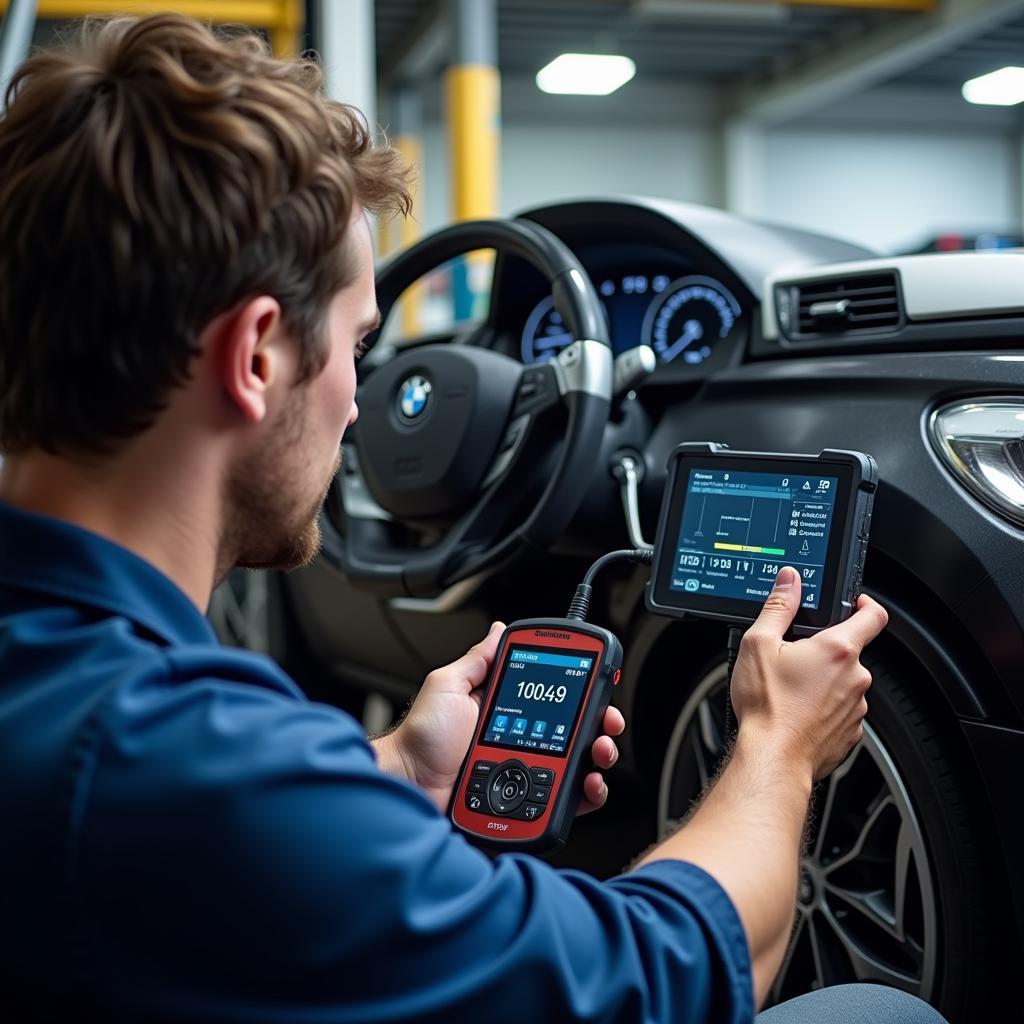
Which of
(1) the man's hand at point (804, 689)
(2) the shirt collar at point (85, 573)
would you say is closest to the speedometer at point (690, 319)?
(1) the man's hand at point (804, 689)

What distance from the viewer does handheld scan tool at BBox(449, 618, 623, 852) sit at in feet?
3.05

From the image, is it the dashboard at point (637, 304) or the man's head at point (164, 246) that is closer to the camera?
the man's head at point (164, 246)

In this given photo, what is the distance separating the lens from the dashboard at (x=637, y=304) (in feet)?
5.63

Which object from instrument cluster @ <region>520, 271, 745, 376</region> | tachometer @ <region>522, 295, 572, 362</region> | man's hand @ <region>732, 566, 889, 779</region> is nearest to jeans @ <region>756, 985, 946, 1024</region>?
man's hand @ <region>732, 566, 889, 779</region>

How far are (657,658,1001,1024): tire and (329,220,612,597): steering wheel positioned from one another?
292 mm

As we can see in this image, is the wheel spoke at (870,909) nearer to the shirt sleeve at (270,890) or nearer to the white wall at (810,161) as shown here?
the shirt sleeve at (270,890)

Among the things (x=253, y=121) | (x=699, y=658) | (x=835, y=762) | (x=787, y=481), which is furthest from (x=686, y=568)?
(x=253, y=121)

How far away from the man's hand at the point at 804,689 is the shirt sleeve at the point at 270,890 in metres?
0.27

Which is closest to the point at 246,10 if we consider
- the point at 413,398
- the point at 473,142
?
the point at 473,142

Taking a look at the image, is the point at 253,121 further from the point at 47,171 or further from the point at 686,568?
the point at 686,568

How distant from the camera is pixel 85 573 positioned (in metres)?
0.62

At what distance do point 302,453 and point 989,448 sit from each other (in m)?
0.66

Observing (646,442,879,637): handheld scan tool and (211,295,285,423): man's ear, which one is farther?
(646,442,879,637): handheld scan tool

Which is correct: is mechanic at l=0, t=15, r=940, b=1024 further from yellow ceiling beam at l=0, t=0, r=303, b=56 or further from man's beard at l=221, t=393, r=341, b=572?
yellow ceiling beam at l=0, t=0, r=303, b=56
